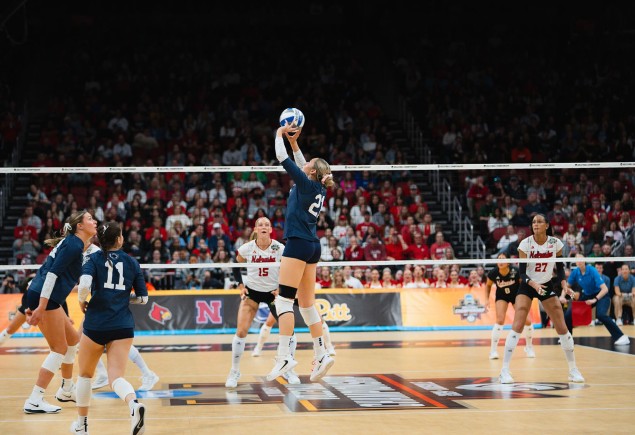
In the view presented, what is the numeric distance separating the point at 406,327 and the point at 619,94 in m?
12.6

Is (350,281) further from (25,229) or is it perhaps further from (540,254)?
(540,254)

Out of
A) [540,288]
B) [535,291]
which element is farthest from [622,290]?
[540,288]

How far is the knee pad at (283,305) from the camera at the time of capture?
8.18m

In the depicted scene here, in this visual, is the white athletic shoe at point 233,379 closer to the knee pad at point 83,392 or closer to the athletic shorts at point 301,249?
the athletic shorts at point 301,249

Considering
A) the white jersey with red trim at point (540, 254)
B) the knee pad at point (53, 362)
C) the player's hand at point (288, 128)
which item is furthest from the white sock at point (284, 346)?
the white jersey with red trim at point (540, 254)

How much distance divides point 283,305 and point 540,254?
361 centimetres

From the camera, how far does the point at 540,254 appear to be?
1020 centimetres

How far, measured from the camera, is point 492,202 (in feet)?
58.0

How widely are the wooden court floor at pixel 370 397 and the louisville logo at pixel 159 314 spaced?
12.9 feet

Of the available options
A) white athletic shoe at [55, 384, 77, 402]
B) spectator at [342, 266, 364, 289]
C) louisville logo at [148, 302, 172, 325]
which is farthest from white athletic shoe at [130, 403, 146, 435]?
spectator at [342, 266, 364, 289]

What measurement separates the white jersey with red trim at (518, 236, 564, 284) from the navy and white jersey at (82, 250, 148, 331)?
524 cm

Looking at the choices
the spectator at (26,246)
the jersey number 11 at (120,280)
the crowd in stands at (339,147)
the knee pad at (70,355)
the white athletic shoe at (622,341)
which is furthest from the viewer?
the crowd in stands at (339,147)

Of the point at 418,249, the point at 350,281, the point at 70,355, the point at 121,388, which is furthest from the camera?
the point at 350,281

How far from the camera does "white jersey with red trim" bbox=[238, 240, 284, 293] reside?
1053 cm
